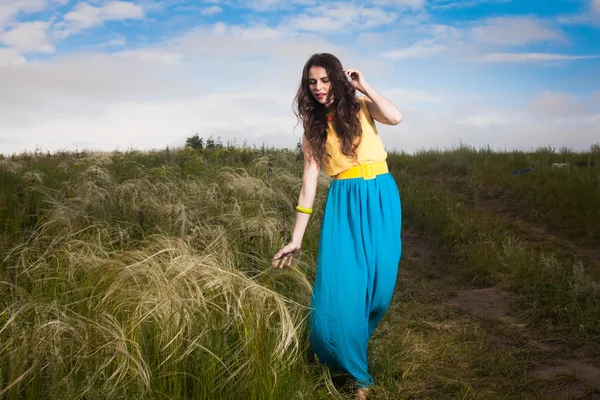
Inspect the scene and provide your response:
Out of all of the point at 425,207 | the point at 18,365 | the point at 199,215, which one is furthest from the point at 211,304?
the point at 425,207

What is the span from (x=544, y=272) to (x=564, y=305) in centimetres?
61

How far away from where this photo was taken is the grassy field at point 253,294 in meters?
2.85

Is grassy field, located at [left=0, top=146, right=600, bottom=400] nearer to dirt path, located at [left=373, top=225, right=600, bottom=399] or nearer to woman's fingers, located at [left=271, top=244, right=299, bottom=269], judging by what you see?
dirt path, located at [left=373, top=225, right=600, bottom=399]

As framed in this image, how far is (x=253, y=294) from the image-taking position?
3219 millimetres

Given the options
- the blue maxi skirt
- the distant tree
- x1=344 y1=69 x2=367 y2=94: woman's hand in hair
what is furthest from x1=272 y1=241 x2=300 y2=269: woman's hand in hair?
the distant tree

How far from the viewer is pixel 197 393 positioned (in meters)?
2.84

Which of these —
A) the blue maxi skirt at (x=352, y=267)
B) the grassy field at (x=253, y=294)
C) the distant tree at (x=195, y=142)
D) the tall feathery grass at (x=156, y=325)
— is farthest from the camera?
the distant tree at (x=195, y=142)

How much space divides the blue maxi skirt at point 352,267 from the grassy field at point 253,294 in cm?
16

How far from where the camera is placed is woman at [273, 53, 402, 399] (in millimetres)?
3072

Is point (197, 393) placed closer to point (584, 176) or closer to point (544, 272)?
point (544, 272)

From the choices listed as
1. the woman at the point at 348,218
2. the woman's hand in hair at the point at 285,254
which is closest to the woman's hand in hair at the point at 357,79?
the woman at the point at 348,218

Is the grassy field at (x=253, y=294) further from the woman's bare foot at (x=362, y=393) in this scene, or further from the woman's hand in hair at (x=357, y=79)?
the woman's hand in hair at (x=357, y=79)

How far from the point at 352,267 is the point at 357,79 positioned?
1.03 m

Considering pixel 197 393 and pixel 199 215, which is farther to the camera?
pixel 199 215
